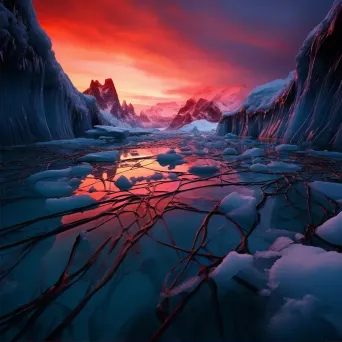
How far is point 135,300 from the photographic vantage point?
68 centimetres

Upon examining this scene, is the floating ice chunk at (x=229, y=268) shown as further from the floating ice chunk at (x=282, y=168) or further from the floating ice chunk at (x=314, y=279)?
the floating ice chunk at (x=282, y=168)

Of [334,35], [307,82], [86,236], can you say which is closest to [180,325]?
[86,236]

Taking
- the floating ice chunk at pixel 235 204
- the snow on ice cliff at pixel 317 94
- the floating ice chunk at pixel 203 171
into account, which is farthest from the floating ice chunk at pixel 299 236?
the snow on ice cliff at pixel 317 94

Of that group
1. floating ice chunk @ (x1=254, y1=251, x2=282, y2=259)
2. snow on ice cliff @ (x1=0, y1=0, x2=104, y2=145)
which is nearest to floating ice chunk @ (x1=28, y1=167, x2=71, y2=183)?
floating ice chunk @ (x1=254, y1=251, x2=282, y2=259)

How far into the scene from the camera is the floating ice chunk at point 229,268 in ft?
2.38

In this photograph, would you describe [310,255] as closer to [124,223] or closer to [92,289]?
[92,289]

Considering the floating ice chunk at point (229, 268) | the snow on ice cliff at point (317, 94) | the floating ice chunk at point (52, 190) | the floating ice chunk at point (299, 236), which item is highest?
the snow on ice cliff at point (317, 94)

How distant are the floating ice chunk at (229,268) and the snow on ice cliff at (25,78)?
6.85 meters

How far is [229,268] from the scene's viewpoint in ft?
2.44

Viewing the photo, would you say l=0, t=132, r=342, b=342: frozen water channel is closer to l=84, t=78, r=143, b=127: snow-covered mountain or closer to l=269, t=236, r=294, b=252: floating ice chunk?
l=269, t=236, r=294, b=252: floating ice chunk

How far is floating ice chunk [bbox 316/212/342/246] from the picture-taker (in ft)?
3.14

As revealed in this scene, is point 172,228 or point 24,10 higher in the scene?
point 24,10

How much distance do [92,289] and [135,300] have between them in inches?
7.0

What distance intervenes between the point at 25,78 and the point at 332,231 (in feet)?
27.4
